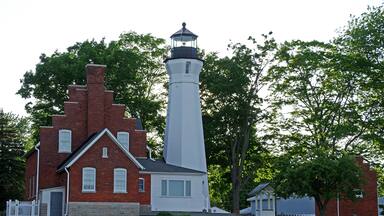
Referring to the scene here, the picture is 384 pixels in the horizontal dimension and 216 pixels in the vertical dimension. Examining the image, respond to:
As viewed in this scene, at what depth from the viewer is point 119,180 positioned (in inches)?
1719

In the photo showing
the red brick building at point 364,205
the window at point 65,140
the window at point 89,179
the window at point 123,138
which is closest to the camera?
the window at point 89,179

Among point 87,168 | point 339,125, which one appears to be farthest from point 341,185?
point 87,168

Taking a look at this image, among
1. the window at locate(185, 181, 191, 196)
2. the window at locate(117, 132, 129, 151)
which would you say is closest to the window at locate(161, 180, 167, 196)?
the window at locate(185, 181, 191, 196)

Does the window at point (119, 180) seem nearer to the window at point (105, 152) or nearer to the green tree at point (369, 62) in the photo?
the window at point (105, 152)

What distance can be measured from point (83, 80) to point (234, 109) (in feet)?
41.7

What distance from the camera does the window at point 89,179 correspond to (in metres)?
42.6

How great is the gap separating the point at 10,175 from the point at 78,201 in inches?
758

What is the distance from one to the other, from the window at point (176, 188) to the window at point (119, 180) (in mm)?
5075

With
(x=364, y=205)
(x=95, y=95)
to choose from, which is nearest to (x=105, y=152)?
(x=95, y=95)

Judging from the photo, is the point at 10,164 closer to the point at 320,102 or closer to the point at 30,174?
the point at 30,174

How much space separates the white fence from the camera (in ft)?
145

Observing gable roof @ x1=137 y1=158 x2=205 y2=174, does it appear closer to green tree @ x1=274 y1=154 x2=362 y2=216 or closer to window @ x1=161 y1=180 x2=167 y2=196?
window @ x1=161 y1=180 x2=167 y2=196

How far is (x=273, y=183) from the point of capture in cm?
4519

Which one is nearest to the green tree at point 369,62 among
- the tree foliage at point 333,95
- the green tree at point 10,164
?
the tree foliage at point 333,95
